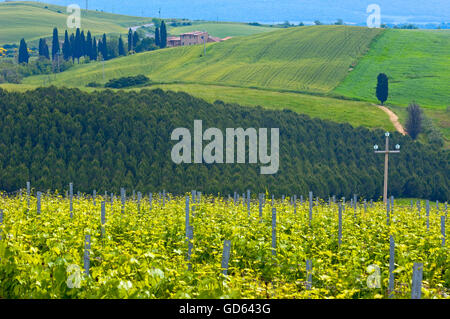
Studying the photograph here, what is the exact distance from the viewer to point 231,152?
8006 cm

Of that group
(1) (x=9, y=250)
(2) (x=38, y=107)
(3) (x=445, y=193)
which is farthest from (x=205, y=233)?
(3) (x=445, y=193)

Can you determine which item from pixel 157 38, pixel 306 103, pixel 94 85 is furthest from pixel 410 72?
pixel 157 38

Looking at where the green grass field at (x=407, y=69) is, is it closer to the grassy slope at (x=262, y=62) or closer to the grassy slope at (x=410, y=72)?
the grassy slope at (x=410, y=72)

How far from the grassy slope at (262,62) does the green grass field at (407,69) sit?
3.14 metres

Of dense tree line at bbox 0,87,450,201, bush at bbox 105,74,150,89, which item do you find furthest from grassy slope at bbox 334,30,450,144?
bush at bbox 105,74,150,89

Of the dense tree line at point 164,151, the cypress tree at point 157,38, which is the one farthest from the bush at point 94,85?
the cypress tree at point 157,38

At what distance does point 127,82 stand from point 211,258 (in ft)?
Answer: 378

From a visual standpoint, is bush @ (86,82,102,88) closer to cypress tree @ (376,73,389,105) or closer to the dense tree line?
the dense tree line

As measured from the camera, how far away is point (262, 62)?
144 meters

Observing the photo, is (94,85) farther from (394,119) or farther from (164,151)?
(164,151)

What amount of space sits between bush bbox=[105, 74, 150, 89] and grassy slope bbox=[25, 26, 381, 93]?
4.23 meters

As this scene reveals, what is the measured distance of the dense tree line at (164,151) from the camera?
7100cm
